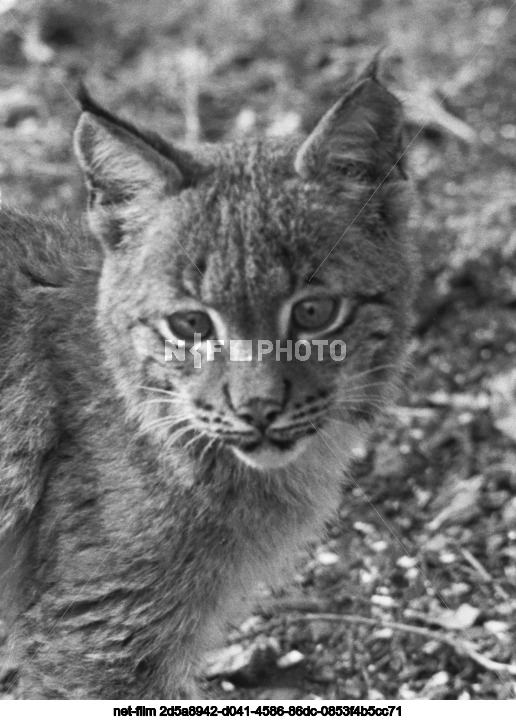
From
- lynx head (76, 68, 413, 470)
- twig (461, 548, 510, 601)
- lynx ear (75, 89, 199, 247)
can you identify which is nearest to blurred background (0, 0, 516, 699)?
twig (461, 548, 510, 601)

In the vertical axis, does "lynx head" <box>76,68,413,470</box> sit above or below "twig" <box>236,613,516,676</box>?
above

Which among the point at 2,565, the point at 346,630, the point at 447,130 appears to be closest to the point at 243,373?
the point at 2,565

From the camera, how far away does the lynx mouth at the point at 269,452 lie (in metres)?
3.99

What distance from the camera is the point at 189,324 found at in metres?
4.09

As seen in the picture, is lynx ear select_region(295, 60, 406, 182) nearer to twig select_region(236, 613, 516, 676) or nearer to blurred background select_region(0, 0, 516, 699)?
blurred background select_region(0, 0, 516, 699)

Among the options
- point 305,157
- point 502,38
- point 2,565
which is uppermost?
point 502,38

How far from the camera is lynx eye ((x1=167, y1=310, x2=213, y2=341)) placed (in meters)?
4.05

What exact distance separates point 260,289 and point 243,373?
0.32 metres

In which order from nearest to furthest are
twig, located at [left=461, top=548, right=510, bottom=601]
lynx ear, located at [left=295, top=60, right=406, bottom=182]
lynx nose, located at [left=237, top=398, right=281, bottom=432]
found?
1. lynx nose, located at [left=237, top=398, right=281, bottom=432]
2. lynx ear, located at [left=295, top=60, right=406, bottom=182]
3. twig, located at [left=461, top=548, right=510, bottom=601]

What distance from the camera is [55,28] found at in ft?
32.7

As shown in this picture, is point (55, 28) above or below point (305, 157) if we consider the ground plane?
above

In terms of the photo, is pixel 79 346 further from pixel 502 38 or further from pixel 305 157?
pixel 502 38

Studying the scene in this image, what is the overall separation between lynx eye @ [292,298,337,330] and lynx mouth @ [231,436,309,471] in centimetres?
43

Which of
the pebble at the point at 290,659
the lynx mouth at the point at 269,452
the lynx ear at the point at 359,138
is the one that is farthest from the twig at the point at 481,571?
the lynx ear at the point at 359,138
